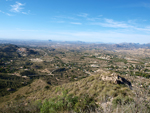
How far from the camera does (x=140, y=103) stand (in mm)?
6207

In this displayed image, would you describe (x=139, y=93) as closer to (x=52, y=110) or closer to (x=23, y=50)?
(x=52, y=110)

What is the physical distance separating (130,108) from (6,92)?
1857 inches

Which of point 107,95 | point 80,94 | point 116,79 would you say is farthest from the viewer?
point 116,79

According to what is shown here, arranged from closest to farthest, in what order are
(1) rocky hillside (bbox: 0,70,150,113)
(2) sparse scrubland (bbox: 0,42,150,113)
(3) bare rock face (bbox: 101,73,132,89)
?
(1) rocky hillside (bbox: 0,70,150,113) < (2) sparse scrubland (bbox: 0,42,150,113) < (3) bare rock face (bbox: 101,73,132,89)

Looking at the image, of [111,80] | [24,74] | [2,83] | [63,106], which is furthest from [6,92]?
[111,80]


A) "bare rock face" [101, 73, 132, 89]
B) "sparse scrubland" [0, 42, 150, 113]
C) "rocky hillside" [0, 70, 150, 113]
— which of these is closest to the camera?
"rocky hillside" [0, 70, 150, 113]

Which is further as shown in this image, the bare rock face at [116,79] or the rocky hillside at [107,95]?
the bare rock face at [116,79]

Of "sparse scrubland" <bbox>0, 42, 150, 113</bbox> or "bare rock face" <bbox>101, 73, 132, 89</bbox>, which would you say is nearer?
"sparse scrubland" <bbox>0, 42, 150, 113</bbox>

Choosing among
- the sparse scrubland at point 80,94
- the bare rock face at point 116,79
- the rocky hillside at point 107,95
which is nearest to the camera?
the rocky hillside at point 107,95

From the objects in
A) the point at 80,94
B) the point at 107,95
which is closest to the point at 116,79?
the point at 107,95

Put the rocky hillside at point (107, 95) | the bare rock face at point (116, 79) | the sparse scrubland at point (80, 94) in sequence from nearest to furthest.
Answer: the rocky hillside at point (107, 95) → the sparse scrubland at point (80, 94) → the bare rock face at point (116, 79)

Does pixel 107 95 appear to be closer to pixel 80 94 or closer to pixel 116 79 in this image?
pixel 80 94

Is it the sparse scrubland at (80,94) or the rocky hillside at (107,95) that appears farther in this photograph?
the sparse scrubland at (80,94)

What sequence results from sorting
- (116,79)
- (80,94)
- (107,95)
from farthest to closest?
(116,79), (80,94), (107,95)
